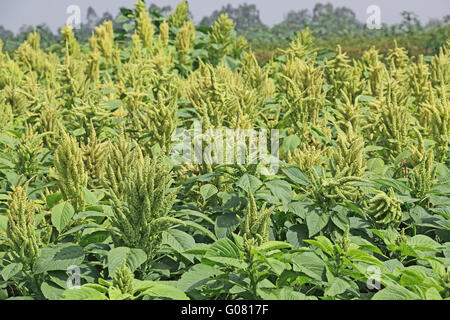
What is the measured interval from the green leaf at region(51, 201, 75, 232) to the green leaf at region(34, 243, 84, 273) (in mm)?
165

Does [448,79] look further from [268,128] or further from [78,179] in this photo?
[78,179]

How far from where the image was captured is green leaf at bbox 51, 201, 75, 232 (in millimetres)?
2505

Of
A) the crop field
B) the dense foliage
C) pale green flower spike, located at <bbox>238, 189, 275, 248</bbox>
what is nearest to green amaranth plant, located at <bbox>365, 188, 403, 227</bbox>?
the crop field

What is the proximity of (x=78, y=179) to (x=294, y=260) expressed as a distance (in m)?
1.11

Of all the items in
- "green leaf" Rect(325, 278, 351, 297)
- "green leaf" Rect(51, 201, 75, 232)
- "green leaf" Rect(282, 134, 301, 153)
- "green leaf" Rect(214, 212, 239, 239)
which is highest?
"green leaf" Rect(282, 134, 301, 153)

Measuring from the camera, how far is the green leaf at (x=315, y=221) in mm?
2506

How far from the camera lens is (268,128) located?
377 centimetres

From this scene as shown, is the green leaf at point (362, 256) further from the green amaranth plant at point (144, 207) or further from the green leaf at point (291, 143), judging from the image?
the green leaf at point (291, 143)

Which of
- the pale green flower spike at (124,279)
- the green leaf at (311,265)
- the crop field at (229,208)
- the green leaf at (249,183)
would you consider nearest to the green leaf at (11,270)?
the crop field at (229,208)

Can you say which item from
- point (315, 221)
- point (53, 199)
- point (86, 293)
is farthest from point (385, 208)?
point (53, 199)

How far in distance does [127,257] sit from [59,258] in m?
0.31

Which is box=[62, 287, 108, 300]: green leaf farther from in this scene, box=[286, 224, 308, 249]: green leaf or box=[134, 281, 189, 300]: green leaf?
box=[286, 224, 308, 249]: green leaf

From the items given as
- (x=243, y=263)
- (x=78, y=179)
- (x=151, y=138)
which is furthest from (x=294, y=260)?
(x=151, y=138)

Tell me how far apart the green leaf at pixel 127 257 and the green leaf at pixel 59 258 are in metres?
0.19
